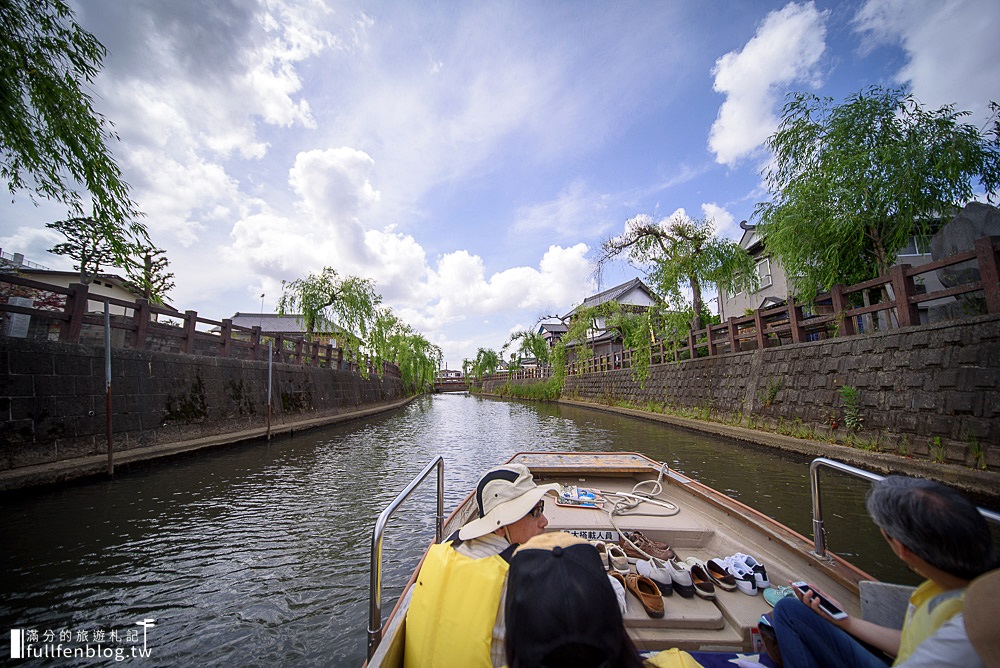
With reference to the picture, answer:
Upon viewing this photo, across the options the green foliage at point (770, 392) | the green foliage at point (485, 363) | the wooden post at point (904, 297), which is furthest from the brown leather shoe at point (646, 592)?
the green foliage at point (485, 363)

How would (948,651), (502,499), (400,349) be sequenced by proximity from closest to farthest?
(948,651) → (502,499) → (400,349)

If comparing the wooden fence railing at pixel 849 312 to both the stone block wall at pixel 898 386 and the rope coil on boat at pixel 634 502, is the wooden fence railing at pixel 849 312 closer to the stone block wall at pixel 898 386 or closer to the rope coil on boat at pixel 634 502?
the stone block wall at pixel 898 386

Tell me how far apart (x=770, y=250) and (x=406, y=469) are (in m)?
10.9

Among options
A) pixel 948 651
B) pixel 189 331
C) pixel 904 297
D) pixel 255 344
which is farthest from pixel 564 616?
pixel 255 344

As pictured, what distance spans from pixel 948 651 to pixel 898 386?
8146 millimetres

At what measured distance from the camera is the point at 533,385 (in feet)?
114

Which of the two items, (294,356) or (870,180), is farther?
(294,356)

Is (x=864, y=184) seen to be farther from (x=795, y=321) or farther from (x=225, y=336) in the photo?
(x=225, y=336)

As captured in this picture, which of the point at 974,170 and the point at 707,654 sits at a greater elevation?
the point at 974,170

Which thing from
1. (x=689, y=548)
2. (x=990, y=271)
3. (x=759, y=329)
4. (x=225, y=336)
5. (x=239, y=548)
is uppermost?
(x=225, y=336)

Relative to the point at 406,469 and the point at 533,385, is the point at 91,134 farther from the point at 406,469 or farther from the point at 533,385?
the point at 533,385

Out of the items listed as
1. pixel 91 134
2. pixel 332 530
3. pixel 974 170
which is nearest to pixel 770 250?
pixel 974 170

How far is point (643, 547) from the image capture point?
3.05 meters

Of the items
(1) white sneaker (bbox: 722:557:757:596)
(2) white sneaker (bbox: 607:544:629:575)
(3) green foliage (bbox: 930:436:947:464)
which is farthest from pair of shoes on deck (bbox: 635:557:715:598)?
(3) green foliage (bbox: 930:436:947:464)
